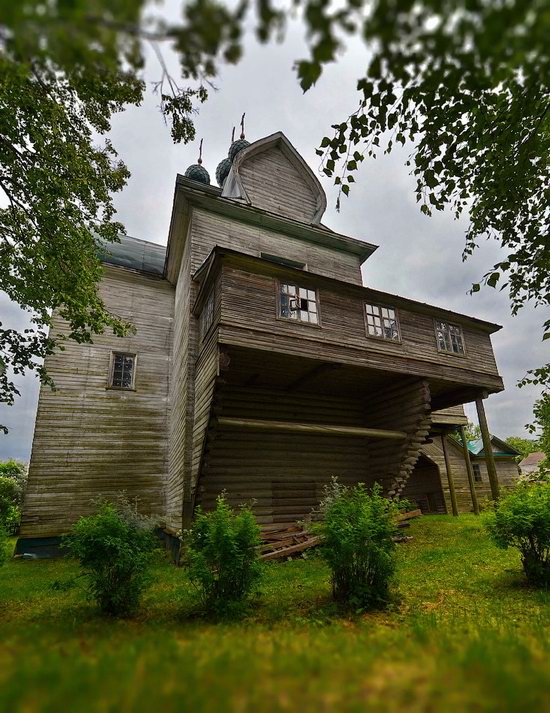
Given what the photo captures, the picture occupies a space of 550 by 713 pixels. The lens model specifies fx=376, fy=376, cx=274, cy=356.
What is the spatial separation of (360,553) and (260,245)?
1141cm

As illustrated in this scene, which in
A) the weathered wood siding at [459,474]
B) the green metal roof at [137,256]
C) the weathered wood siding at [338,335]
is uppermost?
the green metal roof at [137,256]

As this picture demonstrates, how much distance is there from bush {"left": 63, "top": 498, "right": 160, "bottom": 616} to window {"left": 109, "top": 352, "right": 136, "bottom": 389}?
1103cm

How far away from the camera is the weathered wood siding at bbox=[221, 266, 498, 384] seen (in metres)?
9.79

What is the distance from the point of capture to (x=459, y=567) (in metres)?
8.03

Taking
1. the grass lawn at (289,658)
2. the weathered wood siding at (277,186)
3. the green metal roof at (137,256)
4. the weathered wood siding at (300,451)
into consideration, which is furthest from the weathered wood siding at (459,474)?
the green metal roof at (137,256)

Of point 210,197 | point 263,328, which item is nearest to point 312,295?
point 263,328

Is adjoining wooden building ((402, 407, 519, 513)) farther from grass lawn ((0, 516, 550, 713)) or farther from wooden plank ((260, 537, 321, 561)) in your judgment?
grass lawn ((0, 516, 550, 713))

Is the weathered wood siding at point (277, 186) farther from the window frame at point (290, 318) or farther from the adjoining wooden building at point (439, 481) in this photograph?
the adjoining wooden building at point (439, 481)

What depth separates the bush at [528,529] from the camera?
252 inches

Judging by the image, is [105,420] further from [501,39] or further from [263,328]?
[501,39]

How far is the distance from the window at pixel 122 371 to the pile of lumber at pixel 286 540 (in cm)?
853

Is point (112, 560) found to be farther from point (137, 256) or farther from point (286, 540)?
point (137, 256)

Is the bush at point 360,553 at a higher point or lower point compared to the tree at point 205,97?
lower

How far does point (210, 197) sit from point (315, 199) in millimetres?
5571
